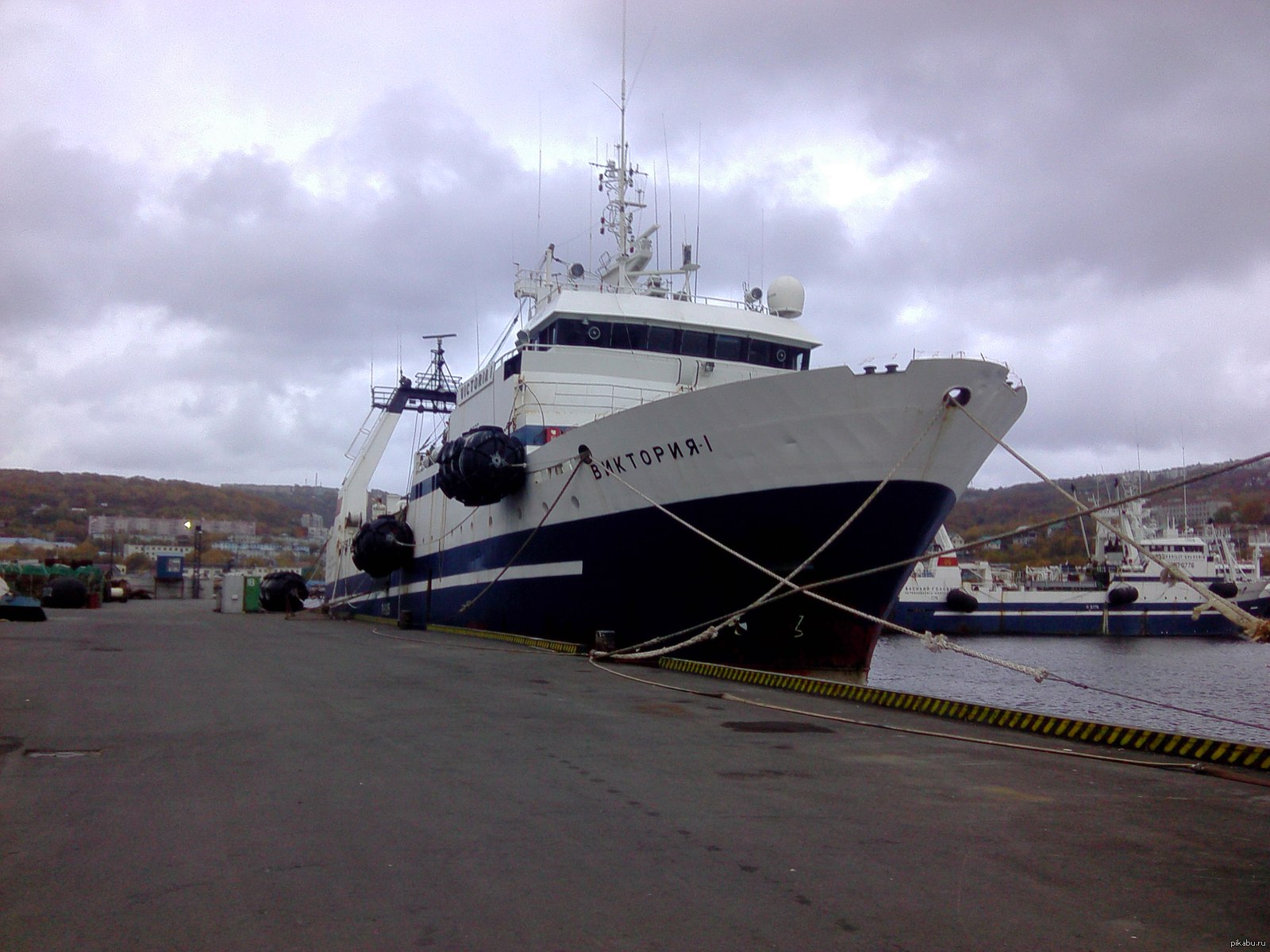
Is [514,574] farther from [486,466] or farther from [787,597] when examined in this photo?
[787,597]

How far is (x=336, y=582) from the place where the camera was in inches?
1550

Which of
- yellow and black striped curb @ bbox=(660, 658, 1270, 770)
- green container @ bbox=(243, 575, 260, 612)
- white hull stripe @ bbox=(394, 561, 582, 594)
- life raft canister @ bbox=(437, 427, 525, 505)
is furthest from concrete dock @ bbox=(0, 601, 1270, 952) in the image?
green container @ bbox=(243, 575, 260, 612)

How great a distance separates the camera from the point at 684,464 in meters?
14.6

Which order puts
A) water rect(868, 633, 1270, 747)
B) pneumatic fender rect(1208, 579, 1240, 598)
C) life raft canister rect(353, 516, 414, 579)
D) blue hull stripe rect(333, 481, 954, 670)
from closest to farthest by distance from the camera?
blue hull stripe rect(333, 481, 954, 670) < water rect(868, 633, 1270, 747) < life raft canister rect(353, 516, 414, 579) < pneumatic fender rect(1208, 579, 1240, 598)

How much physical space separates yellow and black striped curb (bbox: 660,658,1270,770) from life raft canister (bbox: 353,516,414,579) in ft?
59.0

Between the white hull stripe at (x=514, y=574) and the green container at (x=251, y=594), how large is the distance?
19.0 m

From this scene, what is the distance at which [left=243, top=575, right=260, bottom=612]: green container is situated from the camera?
41.6 m

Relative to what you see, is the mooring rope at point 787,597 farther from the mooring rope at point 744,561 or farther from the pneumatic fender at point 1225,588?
the pneumatic fender at point 1225,588

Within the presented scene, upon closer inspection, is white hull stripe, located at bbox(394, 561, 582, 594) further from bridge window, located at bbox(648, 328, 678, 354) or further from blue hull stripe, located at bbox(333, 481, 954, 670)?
bridge window, located at bbox(648, 328, 678, 354)

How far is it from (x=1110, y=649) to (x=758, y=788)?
40.3 m

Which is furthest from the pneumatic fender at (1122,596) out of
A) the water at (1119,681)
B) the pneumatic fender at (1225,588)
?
the water at (1119,681)

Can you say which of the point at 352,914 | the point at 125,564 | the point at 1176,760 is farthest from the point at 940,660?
the point at 125,564

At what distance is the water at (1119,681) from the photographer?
18.8 metres

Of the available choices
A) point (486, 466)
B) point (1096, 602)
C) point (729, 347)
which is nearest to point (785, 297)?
point (729, 347)
